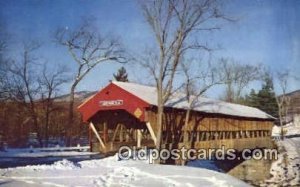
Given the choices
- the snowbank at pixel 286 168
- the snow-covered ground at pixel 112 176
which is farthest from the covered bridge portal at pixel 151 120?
the snow-covered ground at pixel 112 176

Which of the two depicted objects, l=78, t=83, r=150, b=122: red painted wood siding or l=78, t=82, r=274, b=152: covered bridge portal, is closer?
l=78, t=83, r=150, b=122: red painted wood siding

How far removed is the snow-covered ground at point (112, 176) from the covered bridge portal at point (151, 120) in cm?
716

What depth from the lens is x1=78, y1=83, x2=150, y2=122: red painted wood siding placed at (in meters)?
16.8

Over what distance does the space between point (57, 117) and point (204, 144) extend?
270 inches

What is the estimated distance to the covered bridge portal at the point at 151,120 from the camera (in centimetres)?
1709

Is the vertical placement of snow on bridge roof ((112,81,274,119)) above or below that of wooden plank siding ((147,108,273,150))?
above

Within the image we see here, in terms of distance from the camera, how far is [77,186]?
7016 mm

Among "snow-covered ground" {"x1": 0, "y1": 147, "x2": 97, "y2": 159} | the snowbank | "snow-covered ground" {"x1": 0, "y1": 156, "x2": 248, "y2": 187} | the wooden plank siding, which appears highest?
the wooden plank siding

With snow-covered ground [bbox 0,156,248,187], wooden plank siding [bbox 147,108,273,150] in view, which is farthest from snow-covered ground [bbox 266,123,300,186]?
snow-covered ground [bbox 0,156,248,187]

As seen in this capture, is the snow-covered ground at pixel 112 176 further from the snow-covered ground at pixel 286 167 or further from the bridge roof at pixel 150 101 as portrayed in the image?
the snow-covered ground at pixel 286 167

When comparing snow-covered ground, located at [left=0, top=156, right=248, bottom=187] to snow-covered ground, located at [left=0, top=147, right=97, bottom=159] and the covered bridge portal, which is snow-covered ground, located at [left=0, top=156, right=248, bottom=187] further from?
snow-covered ground, located at [left=0, top=147, right=97, bottom=159]

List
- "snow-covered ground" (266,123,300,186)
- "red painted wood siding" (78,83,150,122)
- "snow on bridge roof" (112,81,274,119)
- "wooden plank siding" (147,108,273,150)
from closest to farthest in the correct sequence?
"red painted wood siding" (78,83,150,122) → "snow-covered ground" (266,123,300,186) → "snow on bridge roof" (112,81,274,119) → "wooden plank siding" (147,108,273,150)

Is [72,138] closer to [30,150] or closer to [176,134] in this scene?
[30,150]

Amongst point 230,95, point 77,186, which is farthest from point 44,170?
point 230,95
